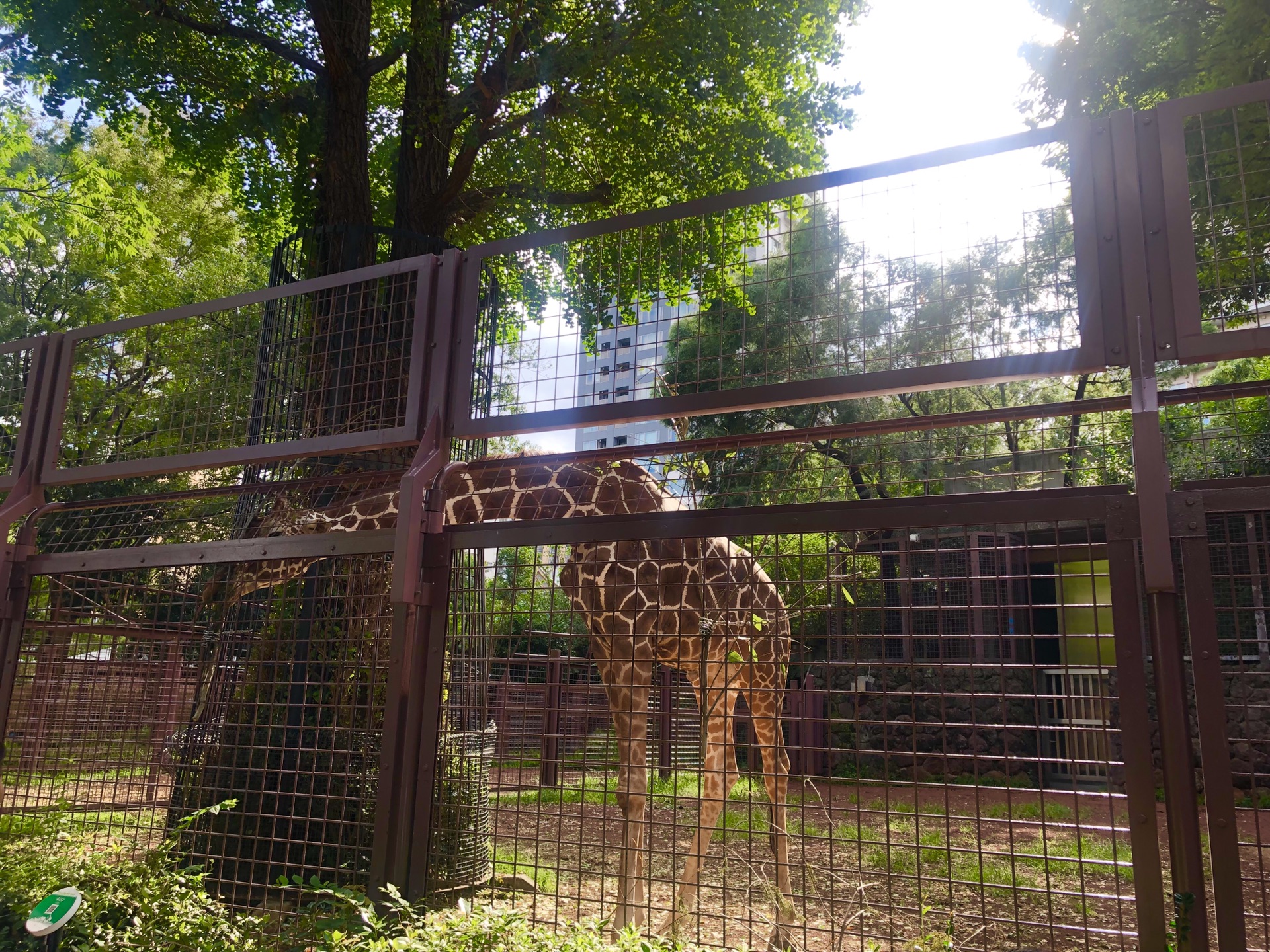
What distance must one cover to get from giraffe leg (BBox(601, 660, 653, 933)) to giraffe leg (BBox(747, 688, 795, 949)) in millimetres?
556

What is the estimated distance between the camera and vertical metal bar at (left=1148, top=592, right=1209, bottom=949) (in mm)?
2498

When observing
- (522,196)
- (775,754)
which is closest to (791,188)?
(775,754)

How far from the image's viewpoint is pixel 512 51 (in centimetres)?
1037

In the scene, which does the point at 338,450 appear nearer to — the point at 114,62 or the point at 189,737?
the point at 189,737

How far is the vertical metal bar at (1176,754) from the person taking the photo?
8.20 feet

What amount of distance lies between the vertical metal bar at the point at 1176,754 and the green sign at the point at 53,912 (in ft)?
10.4

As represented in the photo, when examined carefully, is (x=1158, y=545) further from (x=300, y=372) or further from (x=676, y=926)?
(x=300, y=372)

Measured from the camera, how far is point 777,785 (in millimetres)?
4891

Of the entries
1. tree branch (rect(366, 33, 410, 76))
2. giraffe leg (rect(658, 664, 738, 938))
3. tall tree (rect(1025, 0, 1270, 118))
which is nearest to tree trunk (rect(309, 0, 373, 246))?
tree branch (rect(366, 33, 410, 76))

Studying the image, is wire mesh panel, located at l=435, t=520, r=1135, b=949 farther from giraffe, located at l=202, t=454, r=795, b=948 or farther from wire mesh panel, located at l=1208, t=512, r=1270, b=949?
wire mesh panel, located at l=1208, t=512, r=1270, b=949

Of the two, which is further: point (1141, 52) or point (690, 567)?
point (1141, 52)

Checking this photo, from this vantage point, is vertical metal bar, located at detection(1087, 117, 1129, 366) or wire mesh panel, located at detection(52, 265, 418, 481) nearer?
vertical metal bar, located at detection(1087, 117, 1129, 366)

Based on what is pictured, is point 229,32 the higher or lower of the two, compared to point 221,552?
higher

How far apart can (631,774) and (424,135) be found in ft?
26.4
